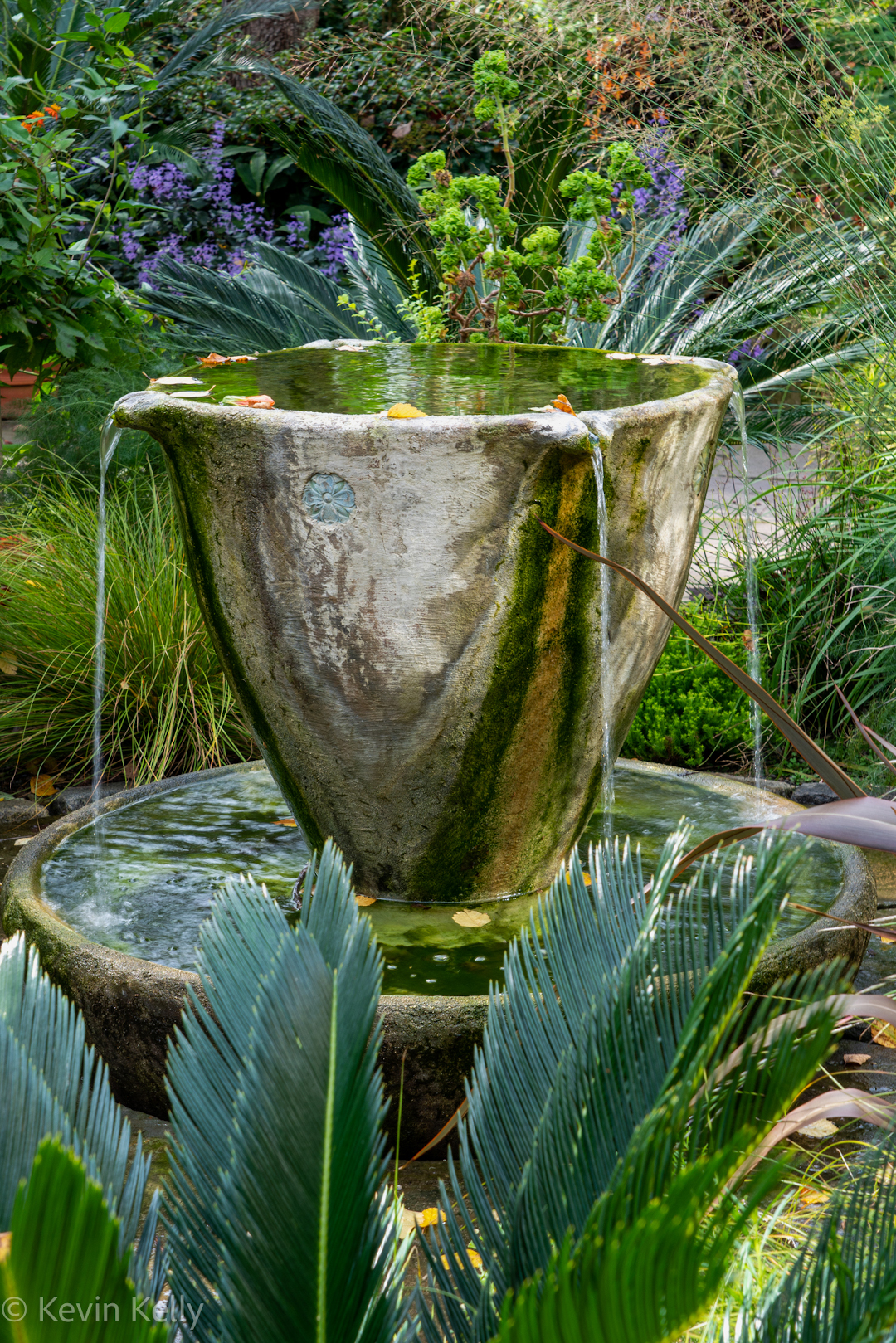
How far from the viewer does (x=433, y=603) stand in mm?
2277

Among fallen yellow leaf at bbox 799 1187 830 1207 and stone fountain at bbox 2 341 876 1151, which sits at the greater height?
stone fountain at bbox 2 341 876 1151

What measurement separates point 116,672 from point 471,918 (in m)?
1.79

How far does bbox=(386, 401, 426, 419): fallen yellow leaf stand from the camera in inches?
86.9

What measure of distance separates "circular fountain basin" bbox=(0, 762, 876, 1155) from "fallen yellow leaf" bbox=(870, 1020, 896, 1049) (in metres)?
0.13

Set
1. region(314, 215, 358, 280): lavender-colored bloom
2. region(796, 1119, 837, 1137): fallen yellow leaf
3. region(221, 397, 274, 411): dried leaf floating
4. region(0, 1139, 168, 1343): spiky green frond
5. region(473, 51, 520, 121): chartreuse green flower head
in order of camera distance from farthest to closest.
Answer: region(314, 215, 358, 280): lavender-colored bloom, region(473, 51, 520, 121): chartreuse green flower head, region(221, 397, 274, 411): dried leaf floating, region(796, 1119, 837, 1137): fallen yellow leaf, region(0, 1139, 168, 1343): spiky green frond

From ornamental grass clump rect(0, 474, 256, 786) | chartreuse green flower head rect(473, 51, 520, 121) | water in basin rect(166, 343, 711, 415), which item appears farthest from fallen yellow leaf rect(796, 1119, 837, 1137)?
chartreuse green flower head rect(473, 51, 520, 121)

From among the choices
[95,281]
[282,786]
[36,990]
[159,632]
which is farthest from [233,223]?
[36,990]

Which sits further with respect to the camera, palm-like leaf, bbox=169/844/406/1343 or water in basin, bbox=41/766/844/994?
water in basin, bbox=41/766/844/994

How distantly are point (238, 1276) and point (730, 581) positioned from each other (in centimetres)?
378

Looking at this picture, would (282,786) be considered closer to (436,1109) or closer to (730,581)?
(436,1109)

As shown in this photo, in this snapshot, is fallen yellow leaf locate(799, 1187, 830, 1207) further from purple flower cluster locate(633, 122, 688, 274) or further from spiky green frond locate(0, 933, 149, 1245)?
purple flower cluster locate(633, 122, 688, 274)

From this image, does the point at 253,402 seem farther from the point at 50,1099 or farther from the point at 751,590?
the point at 50,1099

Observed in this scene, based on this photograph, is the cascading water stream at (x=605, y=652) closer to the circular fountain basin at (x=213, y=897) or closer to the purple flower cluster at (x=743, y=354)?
the circular fountain basin at (x=213, y=897)

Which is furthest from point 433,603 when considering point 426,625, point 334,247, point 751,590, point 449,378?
point 334,247
